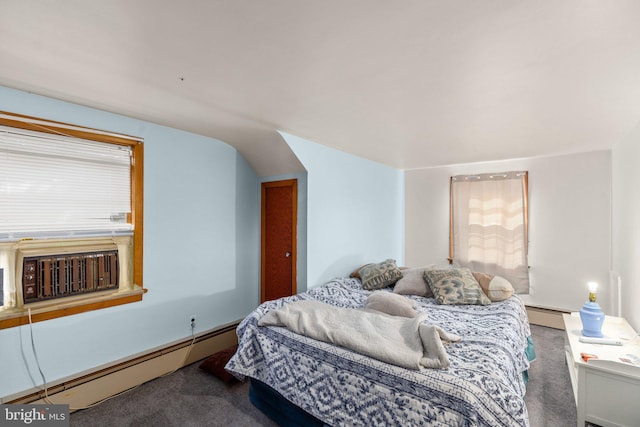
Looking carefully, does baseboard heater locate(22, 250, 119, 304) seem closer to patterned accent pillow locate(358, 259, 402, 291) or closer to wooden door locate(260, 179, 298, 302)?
wooden door locate(260, 179, 298, 302)

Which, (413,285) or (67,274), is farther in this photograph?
A: (413,285)

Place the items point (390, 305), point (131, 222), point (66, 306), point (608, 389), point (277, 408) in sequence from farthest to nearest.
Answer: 1. point (131, 222)
2. point (390, 305)
3. point (66, 306)
4. point (277, 408)
5. point (608, 389)

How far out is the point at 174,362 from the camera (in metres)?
2.84

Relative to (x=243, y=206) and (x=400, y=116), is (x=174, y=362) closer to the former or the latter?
(x=243, y=206)

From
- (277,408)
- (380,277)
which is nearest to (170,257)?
(277,408)

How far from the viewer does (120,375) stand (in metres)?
2.47

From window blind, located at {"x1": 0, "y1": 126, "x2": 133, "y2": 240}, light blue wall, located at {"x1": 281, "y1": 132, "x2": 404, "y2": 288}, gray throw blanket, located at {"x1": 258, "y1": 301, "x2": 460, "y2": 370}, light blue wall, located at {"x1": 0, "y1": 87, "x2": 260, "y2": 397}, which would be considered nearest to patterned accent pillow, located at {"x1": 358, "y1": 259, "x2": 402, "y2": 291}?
light blue wall, located at {"x1": 281, "y1": 132, "x2": 404, "y2": 288}

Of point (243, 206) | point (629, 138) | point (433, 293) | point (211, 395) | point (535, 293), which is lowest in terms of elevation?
point (211, 395)

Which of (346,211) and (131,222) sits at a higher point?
(346,211)

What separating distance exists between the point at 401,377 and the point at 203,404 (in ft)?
5.49

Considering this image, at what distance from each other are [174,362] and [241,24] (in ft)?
9.68

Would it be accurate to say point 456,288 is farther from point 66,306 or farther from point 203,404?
point 66,306

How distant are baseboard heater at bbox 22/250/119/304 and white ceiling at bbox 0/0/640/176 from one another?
123 centimetres

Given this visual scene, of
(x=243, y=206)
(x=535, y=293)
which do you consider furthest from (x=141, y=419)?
(x=535, y=293)
